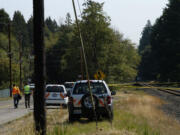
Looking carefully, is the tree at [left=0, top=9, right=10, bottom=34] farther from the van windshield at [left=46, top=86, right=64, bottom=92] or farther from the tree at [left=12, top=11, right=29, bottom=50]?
the van windshield at [left=46, top=86, right=64, bottom=92]

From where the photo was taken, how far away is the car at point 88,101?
1616 cm

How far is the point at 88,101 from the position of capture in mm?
16234

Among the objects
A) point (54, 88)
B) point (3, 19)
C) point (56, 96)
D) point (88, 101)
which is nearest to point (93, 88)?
point (88, 101)

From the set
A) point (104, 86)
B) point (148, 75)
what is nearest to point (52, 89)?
point (104, 86)

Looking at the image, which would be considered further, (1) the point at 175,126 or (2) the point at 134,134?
(1) the point at 175,126

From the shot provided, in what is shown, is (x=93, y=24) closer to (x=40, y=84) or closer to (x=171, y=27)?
(x=171, y=27)

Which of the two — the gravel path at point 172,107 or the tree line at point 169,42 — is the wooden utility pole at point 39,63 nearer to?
the gravel path at point 172,107

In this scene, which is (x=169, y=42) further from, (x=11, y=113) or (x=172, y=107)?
(x=11, y=113)

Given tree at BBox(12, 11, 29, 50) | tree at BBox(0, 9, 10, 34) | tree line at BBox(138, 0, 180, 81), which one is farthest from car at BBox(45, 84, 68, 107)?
tree at BBox(12, 11, 29, 50)

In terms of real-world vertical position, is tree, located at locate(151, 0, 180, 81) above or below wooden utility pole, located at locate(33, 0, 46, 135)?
above

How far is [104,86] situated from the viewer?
55.2 feet

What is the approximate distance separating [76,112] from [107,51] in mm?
44529

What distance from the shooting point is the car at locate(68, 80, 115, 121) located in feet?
53.0

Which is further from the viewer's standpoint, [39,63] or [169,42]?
[169,42]
